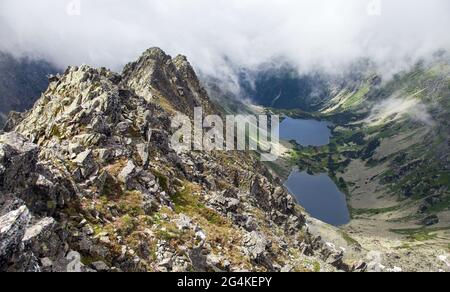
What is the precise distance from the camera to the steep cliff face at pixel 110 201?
35844mm

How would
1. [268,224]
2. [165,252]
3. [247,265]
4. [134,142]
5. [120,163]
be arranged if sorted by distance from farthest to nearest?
[268,224], [134,142], [120,163], [247,265], [165,252]

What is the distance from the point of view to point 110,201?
5069 centimetres

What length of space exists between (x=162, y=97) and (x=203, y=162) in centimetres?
7279

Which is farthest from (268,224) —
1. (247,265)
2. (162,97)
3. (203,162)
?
(162,97)

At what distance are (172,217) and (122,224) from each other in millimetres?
8962

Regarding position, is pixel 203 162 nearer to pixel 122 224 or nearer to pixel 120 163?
pixel 120 163

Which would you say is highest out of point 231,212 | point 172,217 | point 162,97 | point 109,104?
point 162,97

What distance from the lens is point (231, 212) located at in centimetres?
7212

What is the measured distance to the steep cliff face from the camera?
118 feet

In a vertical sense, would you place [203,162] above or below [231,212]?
above

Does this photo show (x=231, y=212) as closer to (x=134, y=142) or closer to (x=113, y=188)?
(x=134, y=142)
